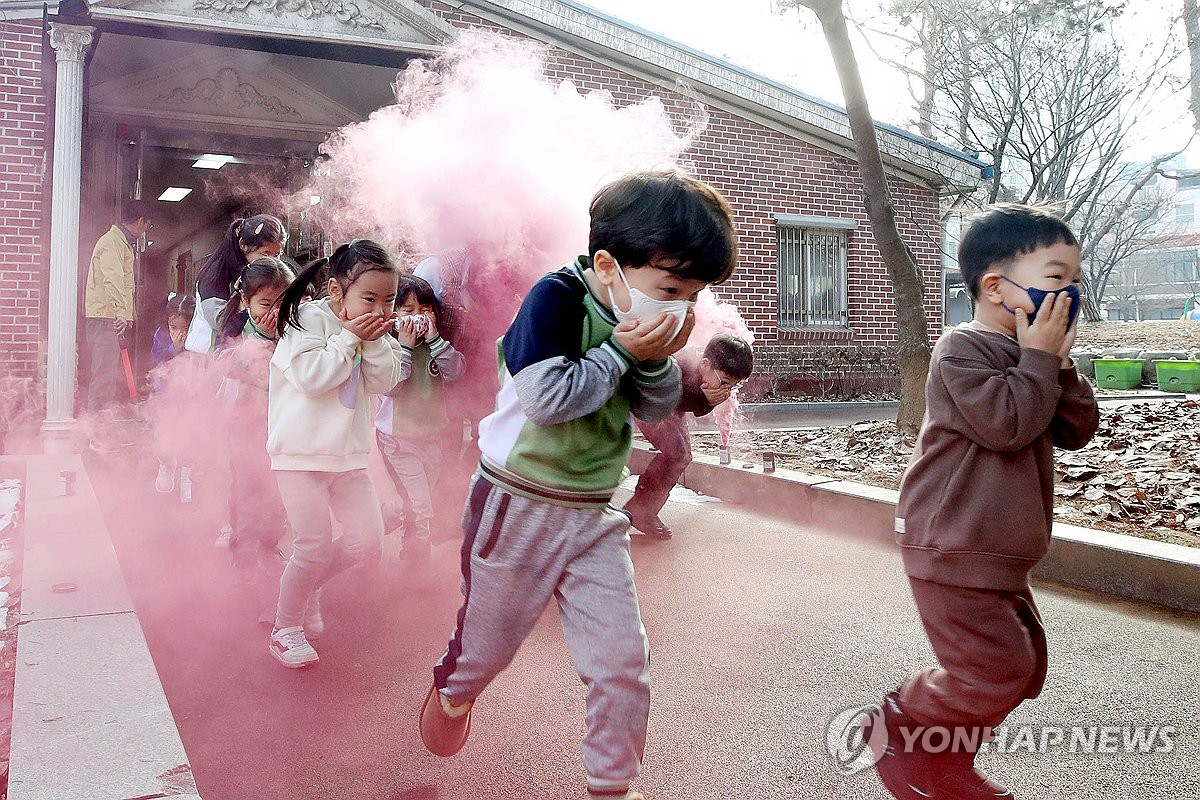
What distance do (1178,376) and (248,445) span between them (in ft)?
40.8

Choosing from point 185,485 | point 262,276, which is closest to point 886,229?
point 262,276

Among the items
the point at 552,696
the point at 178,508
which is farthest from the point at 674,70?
the point at 552,696

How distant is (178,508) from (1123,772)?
5.77 m

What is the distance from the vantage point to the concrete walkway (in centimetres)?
253

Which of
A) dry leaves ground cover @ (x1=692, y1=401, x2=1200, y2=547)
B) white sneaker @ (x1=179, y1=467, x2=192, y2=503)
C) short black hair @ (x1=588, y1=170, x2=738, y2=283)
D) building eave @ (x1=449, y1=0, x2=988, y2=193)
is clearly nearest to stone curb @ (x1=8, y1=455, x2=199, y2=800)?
short black hair @ (x1=588, y1=170, x2=738, y2=283)

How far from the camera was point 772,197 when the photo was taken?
558 inches

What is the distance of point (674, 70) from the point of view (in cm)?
1343

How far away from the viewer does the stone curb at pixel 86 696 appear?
7.16ft

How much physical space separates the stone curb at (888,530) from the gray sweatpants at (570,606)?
107 inches

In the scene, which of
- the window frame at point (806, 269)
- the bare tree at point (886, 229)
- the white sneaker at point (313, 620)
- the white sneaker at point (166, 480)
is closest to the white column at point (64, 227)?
the white sneaker at point (166, 480)

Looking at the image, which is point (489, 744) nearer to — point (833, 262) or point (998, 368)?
point (998, 368)

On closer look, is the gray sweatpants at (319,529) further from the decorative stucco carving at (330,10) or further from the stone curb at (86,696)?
the decorative stucco carving at (330,10)

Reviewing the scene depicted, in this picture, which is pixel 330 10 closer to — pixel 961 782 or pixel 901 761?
pixel 901 761

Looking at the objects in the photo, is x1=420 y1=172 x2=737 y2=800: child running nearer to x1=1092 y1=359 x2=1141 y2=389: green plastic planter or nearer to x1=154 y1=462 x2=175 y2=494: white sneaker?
x1=154 y1=462 x2=175 y2=494: white sneaker
